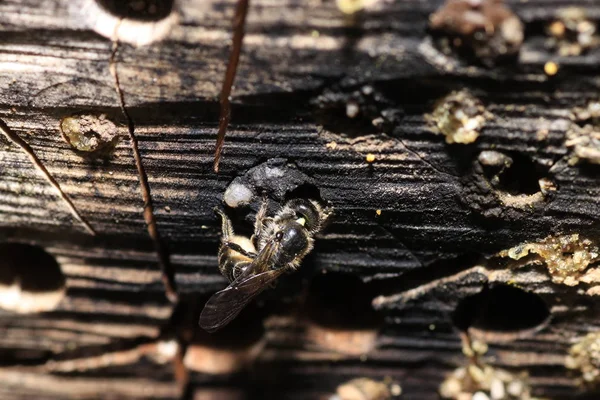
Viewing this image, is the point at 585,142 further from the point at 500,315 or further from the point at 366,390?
the point at 366,390

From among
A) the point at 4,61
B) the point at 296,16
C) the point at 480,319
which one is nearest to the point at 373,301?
the point at 480,319

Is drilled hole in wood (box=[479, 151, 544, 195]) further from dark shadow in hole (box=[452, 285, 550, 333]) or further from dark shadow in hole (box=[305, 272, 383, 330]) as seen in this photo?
dark shadow in hole (box=[305, 272, 383, 330])

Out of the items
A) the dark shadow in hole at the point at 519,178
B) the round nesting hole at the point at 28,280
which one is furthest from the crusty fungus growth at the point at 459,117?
the round nesting hole at the point at 28,280

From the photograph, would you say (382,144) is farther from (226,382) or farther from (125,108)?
(226,382)

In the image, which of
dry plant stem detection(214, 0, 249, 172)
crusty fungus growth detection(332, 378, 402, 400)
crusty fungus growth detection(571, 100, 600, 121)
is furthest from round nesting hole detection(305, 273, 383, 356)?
crusty fungus growth detection(571, 100, 600, 121)

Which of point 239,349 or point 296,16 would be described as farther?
point 239,349

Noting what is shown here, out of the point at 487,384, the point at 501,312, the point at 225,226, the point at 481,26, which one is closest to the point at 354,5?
the point at 481,26
